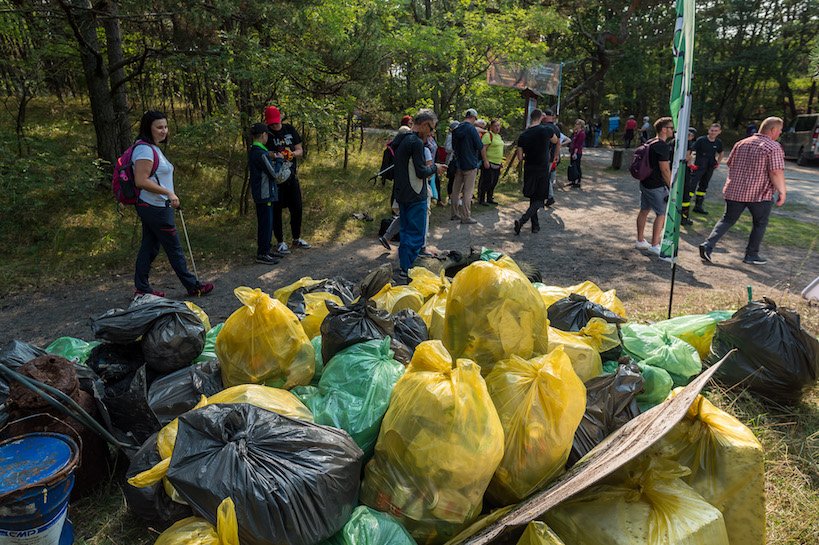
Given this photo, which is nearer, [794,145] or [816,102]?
[794,145]

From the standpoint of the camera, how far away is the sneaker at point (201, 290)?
194 inches

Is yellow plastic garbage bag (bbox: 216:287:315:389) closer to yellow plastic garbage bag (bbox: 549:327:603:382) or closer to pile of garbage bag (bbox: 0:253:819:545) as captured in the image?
pile of garbage bag (bbox: 0:253:819:545)

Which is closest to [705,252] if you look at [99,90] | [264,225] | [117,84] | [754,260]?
[754,260]

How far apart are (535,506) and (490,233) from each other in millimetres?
6310

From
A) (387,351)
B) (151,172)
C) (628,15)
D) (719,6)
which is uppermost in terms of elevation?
(719,6)

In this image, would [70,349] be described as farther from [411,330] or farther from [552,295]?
[552,295]

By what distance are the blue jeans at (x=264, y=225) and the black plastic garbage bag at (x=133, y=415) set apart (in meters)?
3.60

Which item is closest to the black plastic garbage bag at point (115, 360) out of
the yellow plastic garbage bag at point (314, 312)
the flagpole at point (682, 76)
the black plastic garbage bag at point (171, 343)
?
the black plastic garbage bag at point (171, 343)

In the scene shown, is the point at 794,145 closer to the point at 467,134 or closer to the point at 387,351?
the point at 467,134

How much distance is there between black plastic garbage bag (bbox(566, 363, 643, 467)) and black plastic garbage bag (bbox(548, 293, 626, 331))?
604mm

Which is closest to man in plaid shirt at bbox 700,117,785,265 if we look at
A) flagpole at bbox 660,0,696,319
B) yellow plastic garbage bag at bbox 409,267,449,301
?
flagpole at bbox 660,0,696,319

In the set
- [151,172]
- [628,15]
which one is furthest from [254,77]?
[628,15]

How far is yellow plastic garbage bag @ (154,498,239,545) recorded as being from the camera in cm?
136

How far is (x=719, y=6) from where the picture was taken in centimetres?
2366
